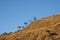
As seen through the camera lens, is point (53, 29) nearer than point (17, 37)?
Yes

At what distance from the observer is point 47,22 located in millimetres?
48125

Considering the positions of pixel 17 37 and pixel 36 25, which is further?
pixel 36 25

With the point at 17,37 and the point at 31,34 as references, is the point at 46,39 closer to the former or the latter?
the point at 31,34

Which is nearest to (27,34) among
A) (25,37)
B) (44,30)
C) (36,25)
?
(25,37)

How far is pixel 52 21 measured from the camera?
1833 inches

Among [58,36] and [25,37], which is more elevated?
[25,37]

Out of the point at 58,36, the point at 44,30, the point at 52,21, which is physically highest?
the point at 52,21

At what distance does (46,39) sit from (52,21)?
978 cm

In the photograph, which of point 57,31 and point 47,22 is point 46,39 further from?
point 47,22

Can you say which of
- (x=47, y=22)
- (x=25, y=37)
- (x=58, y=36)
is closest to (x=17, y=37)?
(x=25, y=37)

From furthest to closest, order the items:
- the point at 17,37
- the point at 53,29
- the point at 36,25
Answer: the point at 36,25 < the point at 17,37 < the point at 53,29

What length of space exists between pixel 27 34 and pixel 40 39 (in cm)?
561

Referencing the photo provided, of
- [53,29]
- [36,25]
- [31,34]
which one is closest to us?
[53,29]

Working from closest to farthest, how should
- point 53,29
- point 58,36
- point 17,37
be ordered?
point 58,36
point 53,29
point 17,37
